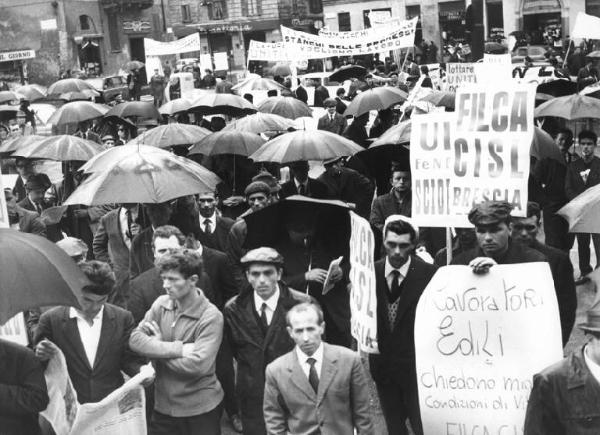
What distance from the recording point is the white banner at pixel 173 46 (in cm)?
2681

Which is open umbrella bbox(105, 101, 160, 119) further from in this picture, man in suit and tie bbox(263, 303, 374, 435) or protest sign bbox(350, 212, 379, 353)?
man in suit and tie bbox(263, 303, 374, 435)

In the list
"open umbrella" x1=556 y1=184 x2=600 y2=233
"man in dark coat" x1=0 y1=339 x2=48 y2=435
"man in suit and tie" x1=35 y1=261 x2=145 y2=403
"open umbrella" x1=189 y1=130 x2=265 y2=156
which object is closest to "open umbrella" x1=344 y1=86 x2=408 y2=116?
"open umbrella" x1=189 y1=130 x2=265 y2=156

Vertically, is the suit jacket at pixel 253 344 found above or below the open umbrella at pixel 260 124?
below

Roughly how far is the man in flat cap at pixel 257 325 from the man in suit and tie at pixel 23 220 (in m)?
2.85

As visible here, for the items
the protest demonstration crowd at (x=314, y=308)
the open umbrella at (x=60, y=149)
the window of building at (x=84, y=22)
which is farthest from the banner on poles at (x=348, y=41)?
the window of building at (x=84, y=22)

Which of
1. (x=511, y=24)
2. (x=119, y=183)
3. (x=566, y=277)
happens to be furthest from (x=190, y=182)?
(x=511, y=24)

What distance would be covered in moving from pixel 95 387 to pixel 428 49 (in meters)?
33.9

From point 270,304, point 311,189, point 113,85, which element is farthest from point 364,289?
point 113,85

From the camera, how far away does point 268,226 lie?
23.0ft

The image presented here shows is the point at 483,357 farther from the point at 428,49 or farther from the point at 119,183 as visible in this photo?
the point at 428,49

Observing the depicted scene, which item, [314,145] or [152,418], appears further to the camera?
[314,145]

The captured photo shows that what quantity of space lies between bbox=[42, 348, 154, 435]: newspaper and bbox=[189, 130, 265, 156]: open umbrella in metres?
5.62

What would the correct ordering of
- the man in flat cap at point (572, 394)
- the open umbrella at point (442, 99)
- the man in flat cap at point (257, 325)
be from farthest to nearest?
the open umbrella at point (442, 99)
the man in flat cap at point (257, 325)
the man in flat cap at point (572, 394)

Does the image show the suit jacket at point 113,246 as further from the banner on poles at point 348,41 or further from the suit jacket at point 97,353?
the banner on poles at point 348,41
